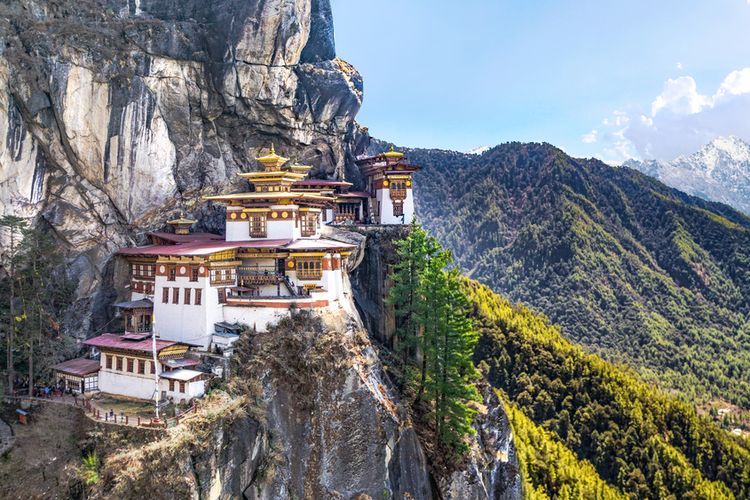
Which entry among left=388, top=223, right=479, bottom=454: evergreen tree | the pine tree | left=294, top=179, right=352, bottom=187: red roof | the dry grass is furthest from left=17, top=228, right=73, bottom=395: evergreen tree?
left=388, top=223, right=479, bottom=454: evergreen tree

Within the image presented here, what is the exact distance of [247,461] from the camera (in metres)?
33.7

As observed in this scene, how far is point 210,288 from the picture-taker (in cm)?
4031

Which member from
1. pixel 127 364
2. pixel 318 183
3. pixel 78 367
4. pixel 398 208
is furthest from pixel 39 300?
pixel 398 208

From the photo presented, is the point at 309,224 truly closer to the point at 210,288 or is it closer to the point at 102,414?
the point at 210,288

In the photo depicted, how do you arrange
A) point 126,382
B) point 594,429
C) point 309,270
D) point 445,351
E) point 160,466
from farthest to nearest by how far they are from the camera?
Answer: point 594,429 < point 309,270 < point 445,351 < point 126,382 < point 160,466

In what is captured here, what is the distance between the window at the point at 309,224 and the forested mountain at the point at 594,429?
2974cm

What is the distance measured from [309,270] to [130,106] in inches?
713

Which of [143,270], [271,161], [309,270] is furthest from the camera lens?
[271,161]

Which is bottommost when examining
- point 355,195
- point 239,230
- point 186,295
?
point 186,295

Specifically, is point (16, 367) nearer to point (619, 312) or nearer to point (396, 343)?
point (396, 343)

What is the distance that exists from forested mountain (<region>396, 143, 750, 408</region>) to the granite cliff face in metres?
74.2

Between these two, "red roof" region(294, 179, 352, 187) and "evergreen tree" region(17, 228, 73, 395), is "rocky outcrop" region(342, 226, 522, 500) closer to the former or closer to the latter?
"red roof" region(294, 179, 352, 187)

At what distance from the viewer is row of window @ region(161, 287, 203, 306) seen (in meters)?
→ 40.3

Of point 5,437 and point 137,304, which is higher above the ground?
point 137,304
